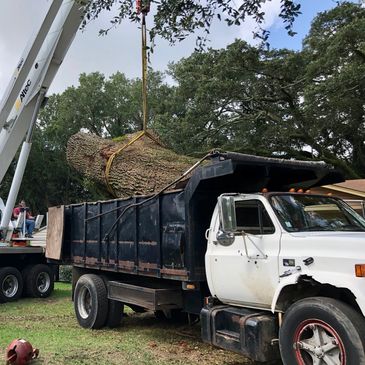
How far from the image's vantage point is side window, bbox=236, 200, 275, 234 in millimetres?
5207

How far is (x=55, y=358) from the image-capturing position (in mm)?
5953

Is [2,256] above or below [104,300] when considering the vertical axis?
above

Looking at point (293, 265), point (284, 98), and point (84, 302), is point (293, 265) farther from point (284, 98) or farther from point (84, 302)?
point (284, 98)

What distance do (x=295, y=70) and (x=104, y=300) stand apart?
1502 centimetres

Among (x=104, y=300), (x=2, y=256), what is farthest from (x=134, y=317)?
(x=2, y=256)

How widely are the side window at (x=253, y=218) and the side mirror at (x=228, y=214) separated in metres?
0.34

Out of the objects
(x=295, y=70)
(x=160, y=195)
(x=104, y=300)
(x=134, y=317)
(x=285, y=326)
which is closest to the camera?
(x=285, y=326)

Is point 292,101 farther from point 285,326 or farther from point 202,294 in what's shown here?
point 285,326

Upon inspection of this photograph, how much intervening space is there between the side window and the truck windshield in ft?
0.44

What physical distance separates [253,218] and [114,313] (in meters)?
3.63

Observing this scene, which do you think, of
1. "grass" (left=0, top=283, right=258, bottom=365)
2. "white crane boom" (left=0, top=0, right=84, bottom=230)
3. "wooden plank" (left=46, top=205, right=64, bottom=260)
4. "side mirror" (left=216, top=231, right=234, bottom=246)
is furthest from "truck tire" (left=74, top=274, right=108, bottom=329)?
"white crane boom" (left=0, top=0, right=84, bottom=230)

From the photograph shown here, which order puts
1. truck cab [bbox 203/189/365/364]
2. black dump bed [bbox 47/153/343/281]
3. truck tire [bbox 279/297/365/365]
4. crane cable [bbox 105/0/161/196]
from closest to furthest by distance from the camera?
truck tire [bbox 279/297/365/365] → truck cab [bbox 203/189/365/364] → black dump bed [bbox 47/153/343/281] → crane cable [bbox 105/0/161/196]

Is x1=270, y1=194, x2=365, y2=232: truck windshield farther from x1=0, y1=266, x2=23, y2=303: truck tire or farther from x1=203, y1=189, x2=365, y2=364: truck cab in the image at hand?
x1=0, y1=266, x2=23, y2=303: truck tire

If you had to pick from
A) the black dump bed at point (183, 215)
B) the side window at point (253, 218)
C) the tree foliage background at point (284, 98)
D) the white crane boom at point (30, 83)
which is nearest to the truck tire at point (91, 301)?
the black dump bed at point (183, 215)
